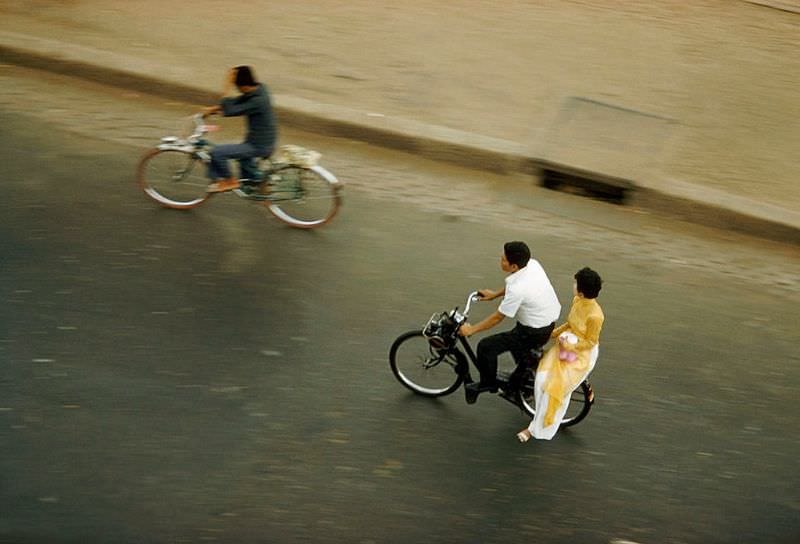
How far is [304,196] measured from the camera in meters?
7.97

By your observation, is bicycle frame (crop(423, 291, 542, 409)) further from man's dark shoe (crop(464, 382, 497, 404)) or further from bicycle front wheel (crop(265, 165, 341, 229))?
Result: bicycle front wheel (crop(265, 165, 341, 229))

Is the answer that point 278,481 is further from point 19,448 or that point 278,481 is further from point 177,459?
point 19,448

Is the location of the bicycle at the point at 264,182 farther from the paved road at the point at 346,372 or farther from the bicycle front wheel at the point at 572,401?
the bicycle front wheel at the point at 572,401

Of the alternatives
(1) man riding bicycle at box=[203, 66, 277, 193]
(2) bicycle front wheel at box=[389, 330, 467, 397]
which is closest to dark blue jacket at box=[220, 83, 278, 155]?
(1) man riding bicycle at box=[203, 66, 277, 193]

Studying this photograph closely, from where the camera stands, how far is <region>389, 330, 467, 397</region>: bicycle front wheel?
6.27m

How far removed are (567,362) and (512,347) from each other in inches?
16.4

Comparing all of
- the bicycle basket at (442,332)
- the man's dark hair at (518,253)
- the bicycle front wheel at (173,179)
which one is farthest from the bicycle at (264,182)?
the man's dark hair at (518,253)

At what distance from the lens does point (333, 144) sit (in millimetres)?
9383

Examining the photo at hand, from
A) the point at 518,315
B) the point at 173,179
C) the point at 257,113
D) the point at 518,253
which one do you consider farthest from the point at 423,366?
the point at 173,179

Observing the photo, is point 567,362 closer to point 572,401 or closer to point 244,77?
point 572,401

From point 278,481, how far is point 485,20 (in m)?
8.27

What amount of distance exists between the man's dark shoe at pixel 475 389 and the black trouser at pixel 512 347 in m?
0.02

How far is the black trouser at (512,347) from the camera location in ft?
19.2

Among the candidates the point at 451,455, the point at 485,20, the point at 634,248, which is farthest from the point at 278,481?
the point at 485,20
